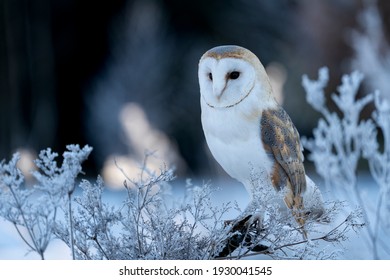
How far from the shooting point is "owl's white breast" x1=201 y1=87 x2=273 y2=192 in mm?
764

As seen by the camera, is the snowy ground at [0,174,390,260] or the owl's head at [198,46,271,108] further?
the snowy ground at [0,174,390,260]

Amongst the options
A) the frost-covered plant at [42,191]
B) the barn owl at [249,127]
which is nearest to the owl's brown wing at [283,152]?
the barn owl at [249,127]

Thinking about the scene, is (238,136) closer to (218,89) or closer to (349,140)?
(218,89)

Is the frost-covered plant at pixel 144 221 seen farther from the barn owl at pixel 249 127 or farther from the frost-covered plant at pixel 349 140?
the frost-covered plant at pixel 349 140

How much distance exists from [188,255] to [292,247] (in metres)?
0.12

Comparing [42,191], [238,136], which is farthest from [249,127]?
[42,191]

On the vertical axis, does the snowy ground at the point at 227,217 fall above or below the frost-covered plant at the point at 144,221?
above

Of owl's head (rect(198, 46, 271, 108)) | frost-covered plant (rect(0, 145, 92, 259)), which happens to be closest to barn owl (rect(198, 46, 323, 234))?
owl's head (rect(198, 46, 271, 108))

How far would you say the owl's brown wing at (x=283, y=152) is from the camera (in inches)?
30.8

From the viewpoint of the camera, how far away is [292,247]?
2.73 feet

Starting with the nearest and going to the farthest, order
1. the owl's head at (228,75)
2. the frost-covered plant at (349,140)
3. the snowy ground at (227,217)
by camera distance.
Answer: the owl's head at (228,75) < the frost-covered plant at (349,140) < the snowy ground at (227,217)

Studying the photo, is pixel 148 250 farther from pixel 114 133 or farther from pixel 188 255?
pixel 114 133

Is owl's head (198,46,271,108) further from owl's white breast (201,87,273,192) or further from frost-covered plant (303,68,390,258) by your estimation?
frost-covered plant (303,68,390,258)

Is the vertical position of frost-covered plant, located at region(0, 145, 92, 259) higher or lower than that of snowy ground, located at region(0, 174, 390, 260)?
lower
